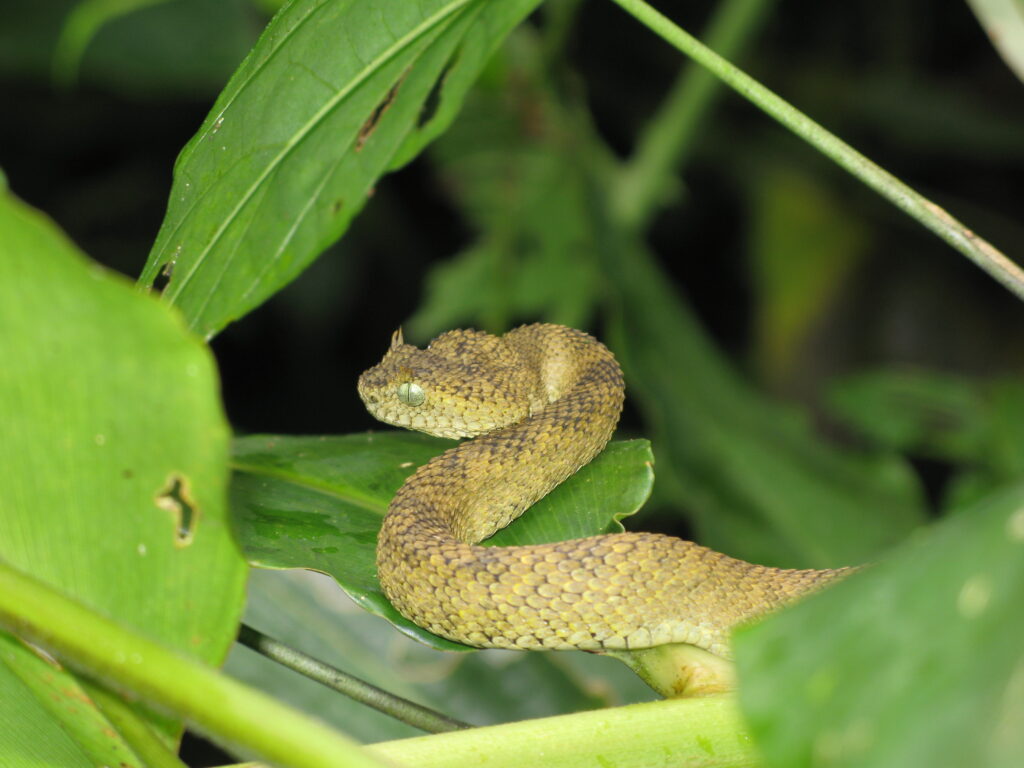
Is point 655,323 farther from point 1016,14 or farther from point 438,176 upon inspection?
point 1016,14

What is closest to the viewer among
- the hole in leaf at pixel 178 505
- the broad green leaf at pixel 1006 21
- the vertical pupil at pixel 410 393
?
the hole in leaf at pixel 178 505

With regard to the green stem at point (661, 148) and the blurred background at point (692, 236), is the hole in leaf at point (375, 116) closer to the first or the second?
the blurred background at point (692, 236)

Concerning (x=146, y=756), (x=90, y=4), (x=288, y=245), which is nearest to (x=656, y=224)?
(x=90, y=4)

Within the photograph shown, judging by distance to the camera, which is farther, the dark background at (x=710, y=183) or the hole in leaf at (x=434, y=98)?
the dark background at (x=710, y=183)

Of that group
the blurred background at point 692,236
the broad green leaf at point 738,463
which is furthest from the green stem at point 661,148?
the broad green leaf at point 738,463

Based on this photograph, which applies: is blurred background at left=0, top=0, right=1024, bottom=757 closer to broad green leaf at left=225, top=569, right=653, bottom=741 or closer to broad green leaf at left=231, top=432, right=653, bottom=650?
broad green leaf at left=225, top=569, right=653, bottom=741

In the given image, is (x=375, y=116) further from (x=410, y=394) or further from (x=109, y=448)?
(x=109, y=448)

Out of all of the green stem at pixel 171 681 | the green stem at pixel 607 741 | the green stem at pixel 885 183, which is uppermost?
the green stem at pixel 885 183
